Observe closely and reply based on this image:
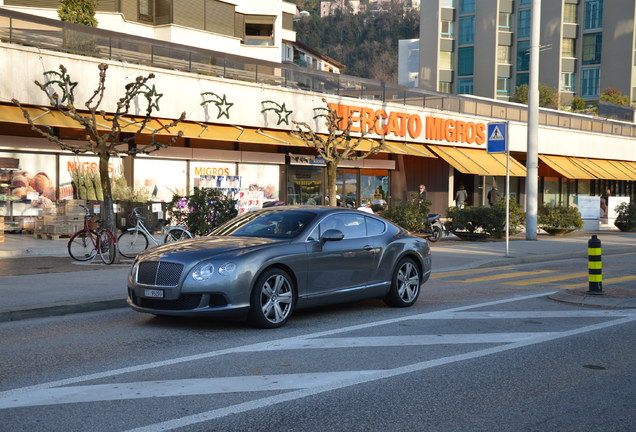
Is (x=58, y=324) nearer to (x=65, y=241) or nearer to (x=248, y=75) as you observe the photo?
(x=65, y=241)

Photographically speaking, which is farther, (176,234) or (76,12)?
(76,12)

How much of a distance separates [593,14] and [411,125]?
48201mm

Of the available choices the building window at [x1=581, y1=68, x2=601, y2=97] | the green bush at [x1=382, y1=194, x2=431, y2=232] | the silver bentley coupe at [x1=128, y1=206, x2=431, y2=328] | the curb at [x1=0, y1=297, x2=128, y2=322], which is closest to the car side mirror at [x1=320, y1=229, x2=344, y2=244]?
the silver bentley coupe at [x1=128, y1=206, x2=431, y2=328]

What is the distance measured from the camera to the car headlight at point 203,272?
8258 millimetres

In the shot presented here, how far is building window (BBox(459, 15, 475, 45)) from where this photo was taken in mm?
74750

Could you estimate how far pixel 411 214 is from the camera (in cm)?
2181

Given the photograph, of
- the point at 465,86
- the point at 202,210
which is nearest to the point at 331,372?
the point at 202,210

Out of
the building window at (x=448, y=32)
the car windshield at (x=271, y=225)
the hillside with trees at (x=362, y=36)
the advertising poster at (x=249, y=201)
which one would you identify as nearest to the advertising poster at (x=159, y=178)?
the advertising poster at (x=249, y=201)

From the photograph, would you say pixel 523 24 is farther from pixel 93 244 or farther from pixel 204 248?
pixel 204 248

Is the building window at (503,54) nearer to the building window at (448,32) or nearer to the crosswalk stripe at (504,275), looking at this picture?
the building window at (448,32)

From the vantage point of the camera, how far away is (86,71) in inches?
866

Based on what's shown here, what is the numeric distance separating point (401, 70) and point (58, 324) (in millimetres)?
82079

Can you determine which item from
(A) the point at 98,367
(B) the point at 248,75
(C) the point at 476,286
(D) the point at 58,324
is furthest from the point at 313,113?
(A) the point at 98,367

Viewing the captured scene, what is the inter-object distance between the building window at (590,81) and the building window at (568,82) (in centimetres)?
85
